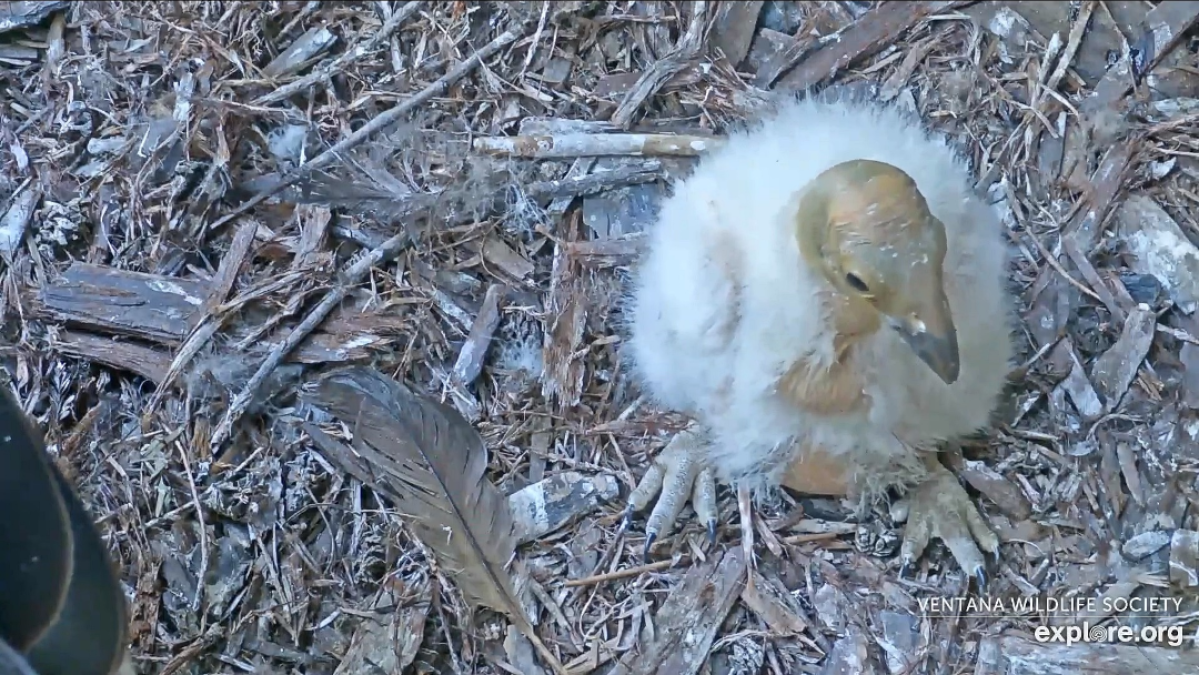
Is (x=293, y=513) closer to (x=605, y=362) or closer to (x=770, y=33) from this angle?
(x=605, y=362)

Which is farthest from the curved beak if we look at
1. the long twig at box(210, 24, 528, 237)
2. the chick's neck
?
the long twig at box(210, 24, 528, 237)

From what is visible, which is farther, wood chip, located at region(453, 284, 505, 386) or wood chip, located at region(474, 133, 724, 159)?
wood chip, located at region(474, 133, 724, 159)

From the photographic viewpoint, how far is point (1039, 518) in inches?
81.3

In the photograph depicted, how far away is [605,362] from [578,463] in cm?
23

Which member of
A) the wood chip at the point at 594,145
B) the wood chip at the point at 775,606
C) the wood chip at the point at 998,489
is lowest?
the wood chip at the point at 775,606

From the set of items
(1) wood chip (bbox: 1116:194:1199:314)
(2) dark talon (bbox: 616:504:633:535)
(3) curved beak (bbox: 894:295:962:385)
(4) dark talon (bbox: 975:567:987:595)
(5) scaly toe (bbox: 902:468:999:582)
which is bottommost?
(2) dark talon (bbox: 616:504:633:535)

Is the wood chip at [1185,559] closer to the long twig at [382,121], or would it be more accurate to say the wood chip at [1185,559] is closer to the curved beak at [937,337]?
the curved beak at [937,337]

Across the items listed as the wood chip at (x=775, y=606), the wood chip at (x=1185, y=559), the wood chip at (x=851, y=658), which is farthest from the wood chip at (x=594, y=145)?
the wood chip at (x=1185, y=559)

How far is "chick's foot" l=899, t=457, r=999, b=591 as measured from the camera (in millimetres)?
2016

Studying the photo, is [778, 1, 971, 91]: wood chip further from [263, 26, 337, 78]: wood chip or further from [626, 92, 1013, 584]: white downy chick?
[263, 26, 337, 78]: wood chip

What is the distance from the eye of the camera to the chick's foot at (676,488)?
2098 mm

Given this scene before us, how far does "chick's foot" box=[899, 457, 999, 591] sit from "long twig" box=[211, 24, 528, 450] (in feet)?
3.91

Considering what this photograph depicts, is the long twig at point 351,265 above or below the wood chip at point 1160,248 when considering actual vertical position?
below

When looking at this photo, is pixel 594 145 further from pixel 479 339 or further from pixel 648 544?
pixel 648 544
